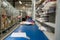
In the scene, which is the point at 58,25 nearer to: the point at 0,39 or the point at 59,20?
the point at 59,20

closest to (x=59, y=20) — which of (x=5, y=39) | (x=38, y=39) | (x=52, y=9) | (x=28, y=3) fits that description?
(x=52, y=9)

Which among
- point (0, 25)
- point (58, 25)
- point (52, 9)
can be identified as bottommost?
point (0, 25)

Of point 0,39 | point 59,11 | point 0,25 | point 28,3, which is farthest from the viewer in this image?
point 28,3

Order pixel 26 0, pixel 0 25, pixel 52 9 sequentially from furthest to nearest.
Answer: pixel 26 0, pixel 0 25, pixel 52 9

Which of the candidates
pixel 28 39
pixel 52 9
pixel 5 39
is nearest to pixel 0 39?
pixel 5 39

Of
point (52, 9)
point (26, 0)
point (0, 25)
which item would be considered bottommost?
point (0, 25)

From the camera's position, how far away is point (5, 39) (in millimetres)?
2057

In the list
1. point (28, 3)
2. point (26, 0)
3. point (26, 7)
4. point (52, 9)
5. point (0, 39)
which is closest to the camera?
point (52, 9)

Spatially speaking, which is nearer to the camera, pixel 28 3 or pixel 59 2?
pixel 59 2

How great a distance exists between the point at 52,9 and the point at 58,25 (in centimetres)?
80

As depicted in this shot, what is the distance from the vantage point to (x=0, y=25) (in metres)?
2.12

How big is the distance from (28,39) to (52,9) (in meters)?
0.65

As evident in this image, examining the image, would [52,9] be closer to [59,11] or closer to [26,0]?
[59,11]

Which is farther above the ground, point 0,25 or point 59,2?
point 59,2
